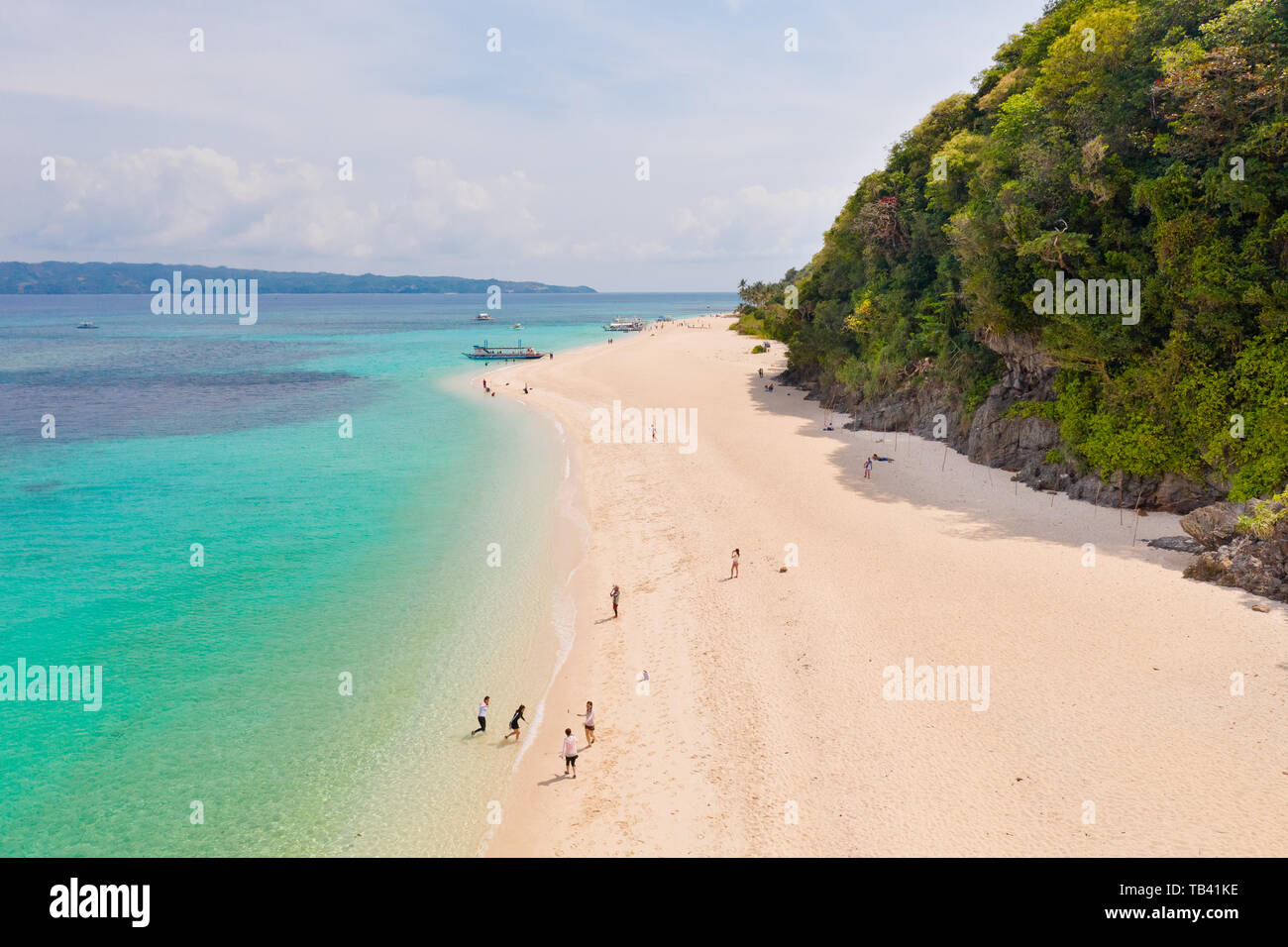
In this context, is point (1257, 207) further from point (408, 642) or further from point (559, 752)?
point (408, 642)

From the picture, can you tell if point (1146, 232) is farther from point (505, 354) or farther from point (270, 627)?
point (505, 354)

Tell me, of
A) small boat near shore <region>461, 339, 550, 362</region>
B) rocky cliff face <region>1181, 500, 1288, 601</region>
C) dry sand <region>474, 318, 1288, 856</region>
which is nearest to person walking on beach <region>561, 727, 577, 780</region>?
dry sand <region>474, 318, 1288, 856</region>

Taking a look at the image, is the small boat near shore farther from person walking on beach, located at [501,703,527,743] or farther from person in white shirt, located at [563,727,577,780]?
person in white shirt, located at [563,727,577,780]

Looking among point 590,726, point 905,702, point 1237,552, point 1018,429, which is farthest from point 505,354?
point 905,702

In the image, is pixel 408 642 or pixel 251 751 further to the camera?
pixel 408 642

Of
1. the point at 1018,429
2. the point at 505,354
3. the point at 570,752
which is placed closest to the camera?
the point at 570,752

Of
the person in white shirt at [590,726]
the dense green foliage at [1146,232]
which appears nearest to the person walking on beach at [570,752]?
the person in white shirt at [590,726]

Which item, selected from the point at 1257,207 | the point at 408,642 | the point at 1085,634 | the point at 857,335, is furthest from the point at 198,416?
the point at 1257,207
